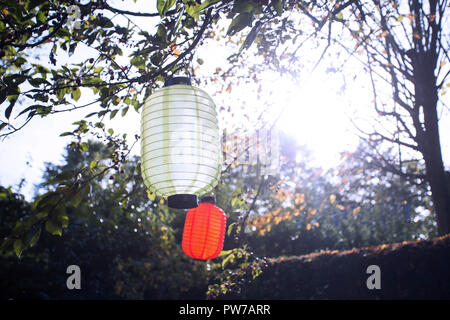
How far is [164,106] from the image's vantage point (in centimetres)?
188

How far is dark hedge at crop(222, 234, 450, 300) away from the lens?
551 centimetres

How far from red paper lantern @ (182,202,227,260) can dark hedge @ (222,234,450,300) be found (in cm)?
138

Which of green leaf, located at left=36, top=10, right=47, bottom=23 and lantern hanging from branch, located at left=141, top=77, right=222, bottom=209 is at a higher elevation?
green leaf, located at left=36, top=10, right=47, bottom=23

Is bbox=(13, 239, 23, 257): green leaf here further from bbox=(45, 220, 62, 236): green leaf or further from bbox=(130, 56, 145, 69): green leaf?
bbox=(130, 56, 145, 69): green leaf

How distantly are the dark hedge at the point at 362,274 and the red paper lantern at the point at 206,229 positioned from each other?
1383 millimetres

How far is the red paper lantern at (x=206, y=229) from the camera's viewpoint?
308cm

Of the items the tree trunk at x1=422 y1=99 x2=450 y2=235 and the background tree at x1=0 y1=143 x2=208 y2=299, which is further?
the background tree at x1=0 y1=143 x2=208 y2=299

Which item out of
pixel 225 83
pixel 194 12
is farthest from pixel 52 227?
pixel 225 83

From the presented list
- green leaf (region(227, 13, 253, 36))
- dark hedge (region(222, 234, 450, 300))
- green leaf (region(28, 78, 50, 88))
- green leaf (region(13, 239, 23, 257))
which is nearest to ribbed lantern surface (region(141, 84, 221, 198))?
green leaf (region(227, 13, 253, 36))

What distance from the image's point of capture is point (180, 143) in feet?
5.91

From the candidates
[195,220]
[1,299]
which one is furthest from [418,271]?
[1,299]

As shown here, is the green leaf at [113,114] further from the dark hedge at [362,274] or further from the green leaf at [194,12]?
the dark hedge at [362,274]
